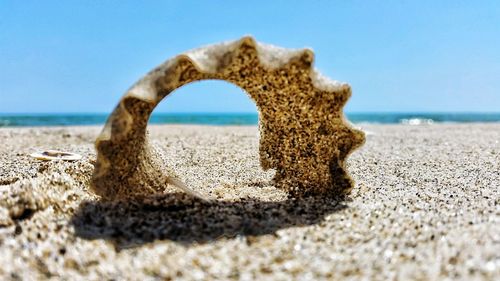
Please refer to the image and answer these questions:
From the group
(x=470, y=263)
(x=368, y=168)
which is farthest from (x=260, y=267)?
(x=368, y=168)

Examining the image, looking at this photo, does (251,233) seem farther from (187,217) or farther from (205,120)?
(205,120)

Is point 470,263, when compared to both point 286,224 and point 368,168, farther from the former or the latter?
point 368,168

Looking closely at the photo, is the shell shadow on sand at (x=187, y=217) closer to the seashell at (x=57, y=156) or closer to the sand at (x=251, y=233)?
the sand at (x=251, y=233)

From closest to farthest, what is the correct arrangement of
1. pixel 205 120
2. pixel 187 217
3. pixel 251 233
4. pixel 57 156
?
pixel 251 233, pixel 187 217, pixel 57 156, pixel 205 120

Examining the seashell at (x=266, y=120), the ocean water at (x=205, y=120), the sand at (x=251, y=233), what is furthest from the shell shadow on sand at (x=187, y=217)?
the ocean water at (x=205, y=120)

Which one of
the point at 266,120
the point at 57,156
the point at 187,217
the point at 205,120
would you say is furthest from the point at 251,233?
the point at 205,120
